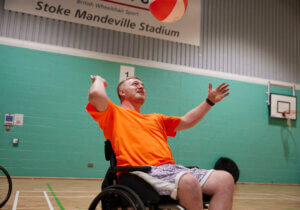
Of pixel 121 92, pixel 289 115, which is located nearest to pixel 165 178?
pixel 121 92

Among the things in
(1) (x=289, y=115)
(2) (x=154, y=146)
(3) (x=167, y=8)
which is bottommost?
(2) (x=154, y=146)

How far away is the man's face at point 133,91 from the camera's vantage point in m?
1.73

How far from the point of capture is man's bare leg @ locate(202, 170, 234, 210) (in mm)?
1248

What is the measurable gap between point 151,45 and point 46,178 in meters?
3.32

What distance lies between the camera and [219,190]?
1278mm

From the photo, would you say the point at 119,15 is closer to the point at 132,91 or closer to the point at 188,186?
the point at 132,91

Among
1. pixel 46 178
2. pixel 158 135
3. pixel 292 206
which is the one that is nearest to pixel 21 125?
pixel 46 178

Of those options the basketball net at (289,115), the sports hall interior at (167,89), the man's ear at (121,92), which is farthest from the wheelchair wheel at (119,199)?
the basketball net at (289,115)

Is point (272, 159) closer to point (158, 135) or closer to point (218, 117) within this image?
point (218, 117)

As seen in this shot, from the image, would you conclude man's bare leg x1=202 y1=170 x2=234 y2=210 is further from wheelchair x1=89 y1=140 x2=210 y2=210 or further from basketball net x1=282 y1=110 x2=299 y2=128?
basketball net x1=282 y1=110 x2=299 y2=128

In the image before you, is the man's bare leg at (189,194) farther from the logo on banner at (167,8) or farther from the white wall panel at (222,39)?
the white wall panel at (222,39)

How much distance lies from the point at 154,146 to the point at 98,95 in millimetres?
417

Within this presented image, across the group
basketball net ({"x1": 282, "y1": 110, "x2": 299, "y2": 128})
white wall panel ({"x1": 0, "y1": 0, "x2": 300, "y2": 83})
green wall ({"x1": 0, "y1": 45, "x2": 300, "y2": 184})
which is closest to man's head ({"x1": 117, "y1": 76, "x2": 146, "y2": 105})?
green wall ({"x1": 0, "y1": 45, "x2": 300, "y2": 184})

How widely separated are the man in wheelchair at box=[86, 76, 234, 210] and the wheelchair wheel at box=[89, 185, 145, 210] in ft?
0.37
